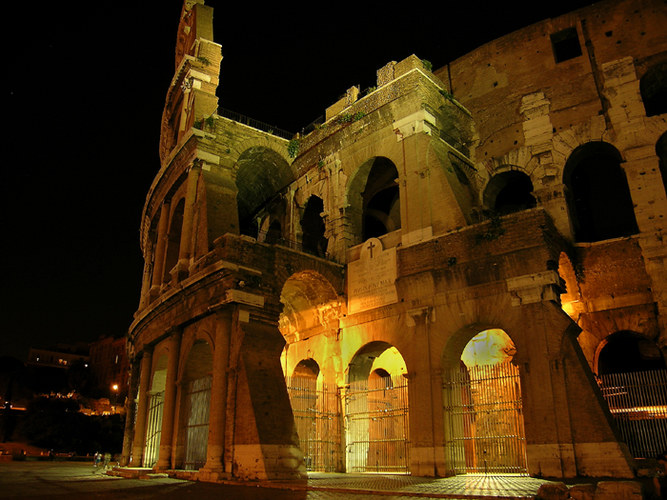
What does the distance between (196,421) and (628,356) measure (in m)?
11.0

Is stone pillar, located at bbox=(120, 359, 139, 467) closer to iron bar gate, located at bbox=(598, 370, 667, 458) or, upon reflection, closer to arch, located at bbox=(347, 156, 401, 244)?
arch, located at bbox=(347, 156, 401, 244)

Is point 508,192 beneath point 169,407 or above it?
above

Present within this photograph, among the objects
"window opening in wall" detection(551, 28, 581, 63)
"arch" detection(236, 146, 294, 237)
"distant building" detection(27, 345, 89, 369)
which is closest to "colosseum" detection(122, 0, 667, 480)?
"window opening in wall" detection(551, 28, 581, 63)

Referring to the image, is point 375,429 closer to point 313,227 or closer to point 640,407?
point 640,407

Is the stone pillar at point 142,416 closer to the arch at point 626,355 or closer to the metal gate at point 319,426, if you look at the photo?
the metal gate at point 319,426

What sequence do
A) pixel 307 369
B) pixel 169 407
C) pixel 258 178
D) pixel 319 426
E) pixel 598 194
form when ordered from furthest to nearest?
1. pixel 258 178
2. pixel 307 369
3. pixel 598 194
4. pixel 319 426
5. pixel 169 407

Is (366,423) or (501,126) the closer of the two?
(366,423)

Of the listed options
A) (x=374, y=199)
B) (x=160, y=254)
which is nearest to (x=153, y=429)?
(x=160, y=254)

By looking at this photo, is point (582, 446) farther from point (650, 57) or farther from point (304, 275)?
point (650, 57)

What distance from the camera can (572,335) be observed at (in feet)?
35.0

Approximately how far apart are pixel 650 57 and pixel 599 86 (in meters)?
1.34

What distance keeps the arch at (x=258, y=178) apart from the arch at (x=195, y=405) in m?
6.31

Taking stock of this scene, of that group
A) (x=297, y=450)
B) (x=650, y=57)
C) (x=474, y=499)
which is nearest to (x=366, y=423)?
(x=297, y=450)

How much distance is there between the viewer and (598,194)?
15375 millimetres
